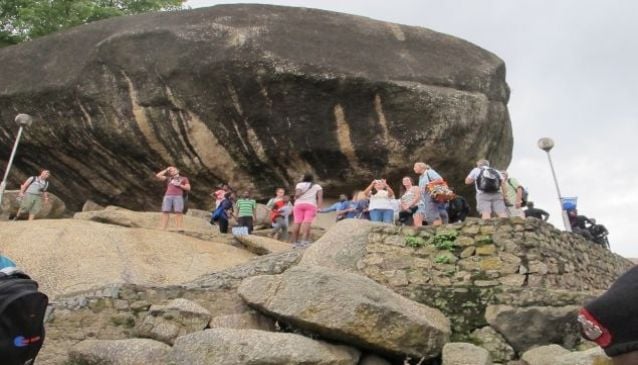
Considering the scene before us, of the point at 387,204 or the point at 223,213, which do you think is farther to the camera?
the point at 223,213

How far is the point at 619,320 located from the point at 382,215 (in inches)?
366

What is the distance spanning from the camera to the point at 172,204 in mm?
12961

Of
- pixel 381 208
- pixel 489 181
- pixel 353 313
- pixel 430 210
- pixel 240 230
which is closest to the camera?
pixel 353 313

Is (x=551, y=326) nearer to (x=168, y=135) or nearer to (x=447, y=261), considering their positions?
(x=447, y=261)

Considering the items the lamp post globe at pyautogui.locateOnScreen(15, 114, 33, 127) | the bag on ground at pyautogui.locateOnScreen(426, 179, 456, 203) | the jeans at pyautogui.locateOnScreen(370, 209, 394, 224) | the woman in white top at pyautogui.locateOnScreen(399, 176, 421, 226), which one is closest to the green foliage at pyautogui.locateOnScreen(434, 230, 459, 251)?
the bag on ground at pyautogui.locateOnScreen(426, 179, 456, 203)

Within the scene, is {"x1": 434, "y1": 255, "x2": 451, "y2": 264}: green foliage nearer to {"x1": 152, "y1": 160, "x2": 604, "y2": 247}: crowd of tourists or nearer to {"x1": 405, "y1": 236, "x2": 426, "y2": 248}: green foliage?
{"x1": 405, "y1": 236, "x2": 426, "y2": 248}: green foliage

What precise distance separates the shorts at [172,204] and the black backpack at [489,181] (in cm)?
546

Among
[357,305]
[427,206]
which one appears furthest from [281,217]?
[357,305]

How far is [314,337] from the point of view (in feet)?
22.6

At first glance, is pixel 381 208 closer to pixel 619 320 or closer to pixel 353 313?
pixel 353 313

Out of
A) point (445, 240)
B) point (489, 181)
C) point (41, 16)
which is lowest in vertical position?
point (445, 240)

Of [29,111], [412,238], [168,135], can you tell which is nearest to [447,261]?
[412,238]

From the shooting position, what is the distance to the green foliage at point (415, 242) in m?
8.97

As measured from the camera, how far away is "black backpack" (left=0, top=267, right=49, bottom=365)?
3426 mm
